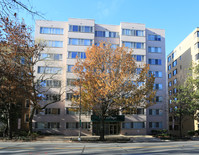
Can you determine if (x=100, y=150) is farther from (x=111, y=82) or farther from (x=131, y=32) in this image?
(x=131, y=32)

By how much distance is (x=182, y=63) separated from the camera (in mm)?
53594

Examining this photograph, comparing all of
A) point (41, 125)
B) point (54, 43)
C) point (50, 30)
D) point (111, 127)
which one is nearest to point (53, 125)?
point (41, 125)

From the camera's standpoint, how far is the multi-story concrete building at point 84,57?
39.8 meters

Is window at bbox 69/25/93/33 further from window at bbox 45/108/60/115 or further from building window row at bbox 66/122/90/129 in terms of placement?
building window row at bbox 66/122/90/129

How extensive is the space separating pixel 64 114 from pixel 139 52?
20.0m

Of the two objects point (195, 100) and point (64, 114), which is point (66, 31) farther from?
point (195, 100)

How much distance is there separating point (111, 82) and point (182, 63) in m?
35.8

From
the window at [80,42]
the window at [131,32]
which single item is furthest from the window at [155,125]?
the window at [80,42]

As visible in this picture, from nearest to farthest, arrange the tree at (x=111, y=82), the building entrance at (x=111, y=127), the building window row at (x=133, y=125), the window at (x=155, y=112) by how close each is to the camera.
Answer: the tree at (x=111, y=82), the building entrance at (x=111, y=127), the building window row at (x=133, y=125), the window at (x=155, y=112)

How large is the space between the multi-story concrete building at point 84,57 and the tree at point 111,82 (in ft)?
40.2

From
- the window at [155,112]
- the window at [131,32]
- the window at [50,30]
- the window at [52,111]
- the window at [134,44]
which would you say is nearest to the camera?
the window at [52,111]

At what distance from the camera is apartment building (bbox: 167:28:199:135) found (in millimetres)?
46500

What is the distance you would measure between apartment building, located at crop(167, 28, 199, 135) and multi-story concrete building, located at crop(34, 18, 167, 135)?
178 inches

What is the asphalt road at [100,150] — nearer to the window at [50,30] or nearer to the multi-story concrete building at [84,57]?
the multi-story concrete building at [84,57]
